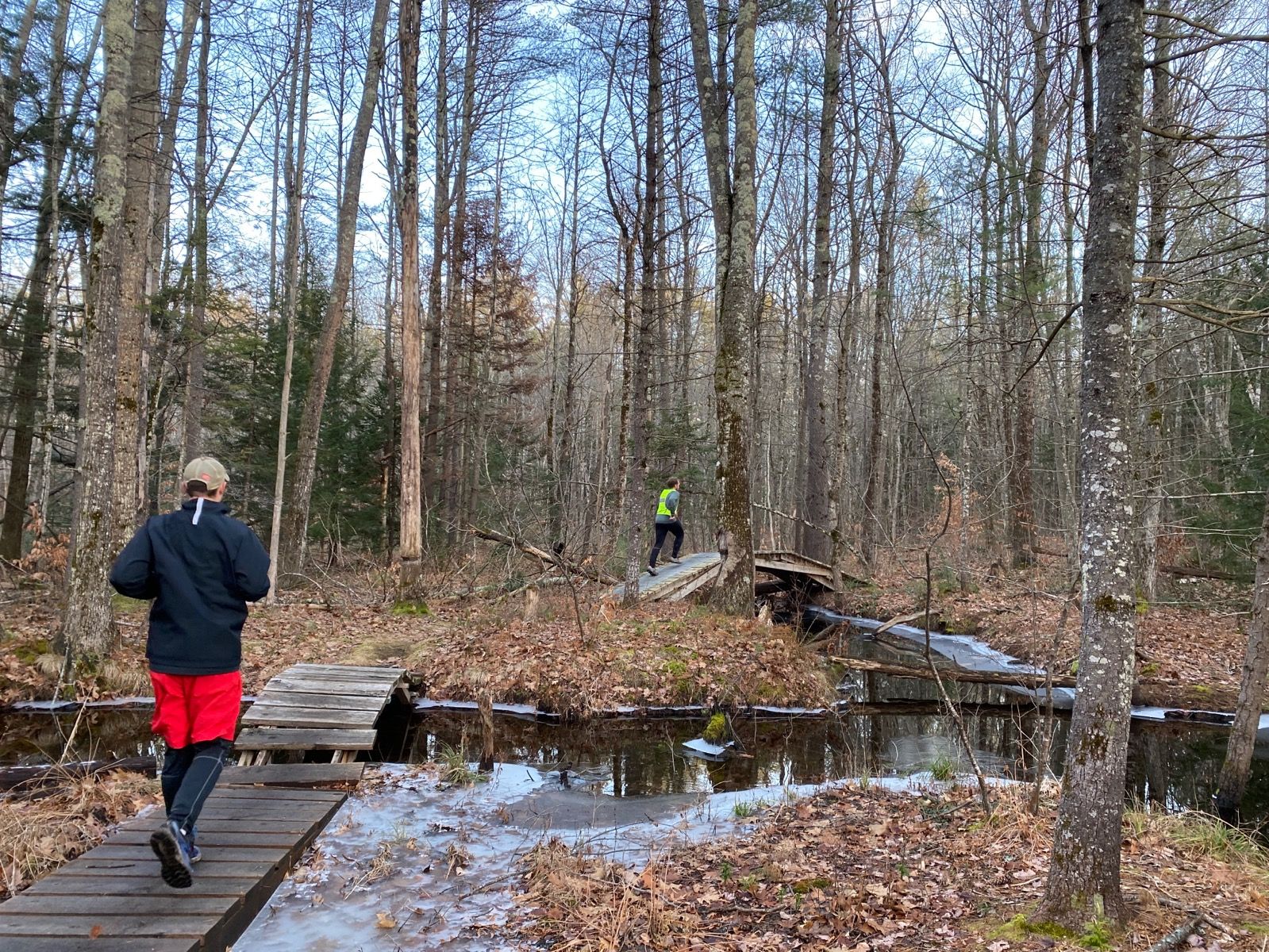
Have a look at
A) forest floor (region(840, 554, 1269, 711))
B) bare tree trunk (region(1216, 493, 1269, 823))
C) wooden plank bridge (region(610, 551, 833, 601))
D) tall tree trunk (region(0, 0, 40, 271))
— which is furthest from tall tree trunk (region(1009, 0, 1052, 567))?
tall tree trunk (region(0, 0, 40, 271))

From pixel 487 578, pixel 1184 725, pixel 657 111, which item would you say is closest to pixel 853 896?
pixel 1184 725

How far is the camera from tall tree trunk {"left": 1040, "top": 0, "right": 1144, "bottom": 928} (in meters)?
3.39

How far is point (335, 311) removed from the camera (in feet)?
47.4

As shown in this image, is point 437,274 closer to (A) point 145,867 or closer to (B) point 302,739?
(B) point 302,739

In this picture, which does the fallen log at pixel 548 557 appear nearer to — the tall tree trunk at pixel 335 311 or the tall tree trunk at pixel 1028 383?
the tall tree trunk at pixel 335 311

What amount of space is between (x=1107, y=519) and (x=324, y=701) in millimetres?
7543

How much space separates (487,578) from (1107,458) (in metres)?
A: 14.2

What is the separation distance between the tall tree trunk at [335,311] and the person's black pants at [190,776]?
1072 centimetres

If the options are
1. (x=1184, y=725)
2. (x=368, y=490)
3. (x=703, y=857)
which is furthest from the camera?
(x=368, y=490)

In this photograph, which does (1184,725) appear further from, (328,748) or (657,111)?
(657,111)

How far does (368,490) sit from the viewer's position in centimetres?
1897

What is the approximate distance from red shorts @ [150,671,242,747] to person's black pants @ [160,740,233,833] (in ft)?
0.18

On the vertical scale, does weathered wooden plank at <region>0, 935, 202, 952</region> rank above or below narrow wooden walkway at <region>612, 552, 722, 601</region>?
below

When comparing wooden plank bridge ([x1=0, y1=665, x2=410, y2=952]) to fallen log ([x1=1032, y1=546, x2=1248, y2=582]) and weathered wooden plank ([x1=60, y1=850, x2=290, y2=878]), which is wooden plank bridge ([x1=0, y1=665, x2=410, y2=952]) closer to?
weathered wooden plank ([x1=60, y1=850, x2=290, y2=878])
